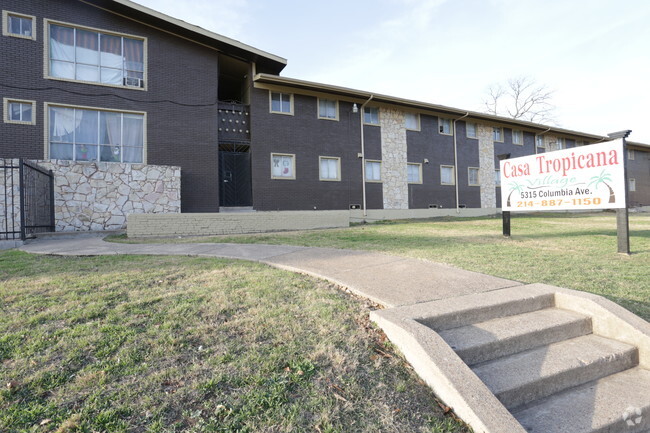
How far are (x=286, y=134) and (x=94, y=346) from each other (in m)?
13.2

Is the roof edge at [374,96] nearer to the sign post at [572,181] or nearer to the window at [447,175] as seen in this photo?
the window at [447,175]

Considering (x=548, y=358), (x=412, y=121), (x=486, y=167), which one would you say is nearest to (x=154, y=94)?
(x=412, y=121)

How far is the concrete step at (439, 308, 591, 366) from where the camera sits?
8.71 feet

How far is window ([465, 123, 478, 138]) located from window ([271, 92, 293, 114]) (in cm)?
1155

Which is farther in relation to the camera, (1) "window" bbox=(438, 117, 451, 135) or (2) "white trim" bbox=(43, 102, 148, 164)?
(1) "window" bbox=(438, 117, 451, 135)

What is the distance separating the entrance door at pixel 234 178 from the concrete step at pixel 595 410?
1314 centimetres

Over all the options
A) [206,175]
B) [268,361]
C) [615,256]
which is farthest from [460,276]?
[206,175]

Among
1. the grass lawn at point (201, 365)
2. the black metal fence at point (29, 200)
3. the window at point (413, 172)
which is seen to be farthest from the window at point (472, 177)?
the black metal fence at point (29, 200)

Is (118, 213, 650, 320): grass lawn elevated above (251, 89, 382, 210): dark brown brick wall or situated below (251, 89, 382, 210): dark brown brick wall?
below

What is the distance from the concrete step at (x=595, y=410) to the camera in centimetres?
215

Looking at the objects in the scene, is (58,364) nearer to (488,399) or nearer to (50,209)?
(488,399)

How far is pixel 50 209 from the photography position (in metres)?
10.9

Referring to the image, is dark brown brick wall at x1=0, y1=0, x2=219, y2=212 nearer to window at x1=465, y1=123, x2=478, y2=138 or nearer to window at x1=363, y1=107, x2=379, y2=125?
window at x1=363, y1=107, x2=379, y2=125

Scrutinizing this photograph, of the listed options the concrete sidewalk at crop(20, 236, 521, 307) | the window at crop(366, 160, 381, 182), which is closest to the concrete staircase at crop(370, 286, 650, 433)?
the concrete sidewalk at crop(20, 236, 521, 307)
